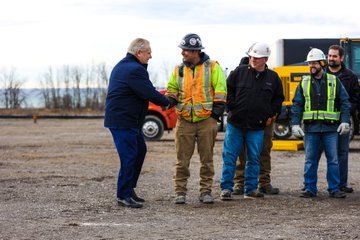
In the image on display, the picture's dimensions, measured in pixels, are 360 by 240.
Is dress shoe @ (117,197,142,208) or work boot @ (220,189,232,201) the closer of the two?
dress shoe @ (117,197,142,208)

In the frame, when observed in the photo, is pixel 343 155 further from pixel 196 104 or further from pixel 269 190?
pixel 196 104

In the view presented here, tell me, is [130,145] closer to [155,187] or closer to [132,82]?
[132,82]

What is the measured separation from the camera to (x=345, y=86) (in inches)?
445

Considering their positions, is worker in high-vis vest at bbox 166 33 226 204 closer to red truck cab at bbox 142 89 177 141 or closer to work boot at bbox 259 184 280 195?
work boot at bbox 259 184 280 195

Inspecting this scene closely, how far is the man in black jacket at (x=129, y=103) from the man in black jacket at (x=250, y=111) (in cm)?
104

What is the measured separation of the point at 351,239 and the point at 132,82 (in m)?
3.36

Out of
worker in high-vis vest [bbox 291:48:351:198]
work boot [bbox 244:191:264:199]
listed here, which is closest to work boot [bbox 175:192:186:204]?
work boot [bbox 244:191:264:199]

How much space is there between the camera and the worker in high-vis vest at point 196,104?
10242 mm

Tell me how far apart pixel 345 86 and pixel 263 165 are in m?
1.47

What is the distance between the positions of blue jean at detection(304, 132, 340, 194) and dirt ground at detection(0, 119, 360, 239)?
20 centimetres

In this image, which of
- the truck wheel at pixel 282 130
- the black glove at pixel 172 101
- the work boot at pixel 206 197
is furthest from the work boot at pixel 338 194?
the truck wheel at pixel 282 130

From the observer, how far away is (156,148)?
68.9 feet

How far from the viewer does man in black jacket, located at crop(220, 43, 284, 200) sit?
10.7 meters

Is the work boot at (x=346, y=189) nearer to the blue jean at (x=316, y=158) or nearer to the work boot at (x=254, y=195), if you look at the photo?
the blue jean at (x=316, y=158)
